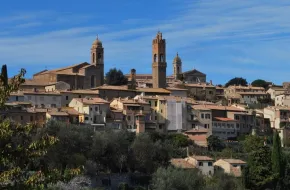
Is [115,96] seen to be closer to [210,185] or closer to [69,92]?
[69,92]

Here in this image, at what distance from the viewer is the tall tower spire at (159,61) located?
83106 millimetres

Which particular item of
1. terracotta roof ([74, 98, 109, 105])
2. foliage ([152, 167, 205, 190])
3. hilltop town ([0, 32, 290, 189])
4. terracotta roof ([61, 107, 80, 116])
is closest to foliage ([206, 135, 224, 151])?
hilltop town ([0, 32, 290, 189])

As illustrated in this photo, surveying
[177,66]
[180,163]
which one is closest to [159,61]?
[177,66]

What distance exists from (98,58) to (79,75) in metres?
4.33

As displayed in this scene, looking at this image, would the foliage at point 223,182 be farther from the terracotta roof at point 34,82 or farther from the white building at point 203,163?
the terracotta roof at point 34,82

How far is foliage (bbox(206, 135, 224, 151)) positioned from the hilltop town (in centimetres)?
8

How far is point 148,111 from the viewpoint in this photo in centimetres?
6788

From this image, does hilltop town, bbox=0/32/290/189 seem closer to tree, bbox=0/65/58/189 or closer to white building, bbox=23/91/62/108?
white building, bbox=23/91/62/108

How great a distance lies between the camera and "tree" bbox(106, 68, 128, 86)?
87688 millimetres

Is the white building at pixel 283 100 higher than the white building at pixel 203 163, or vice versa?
the white building at pixel 283 100

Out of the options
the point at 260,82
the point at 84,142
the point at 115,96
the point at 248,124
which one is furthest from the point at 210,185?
the point at 260,82

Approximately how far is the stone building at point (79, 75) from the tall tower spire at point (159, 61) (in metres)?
5.92

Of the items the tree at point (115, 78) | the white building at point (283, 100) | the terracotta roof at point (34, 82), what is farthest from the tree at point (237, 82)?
the terracotta roof at point (34, 82)

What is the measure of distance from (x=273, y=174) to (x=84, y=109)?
1936 cm
